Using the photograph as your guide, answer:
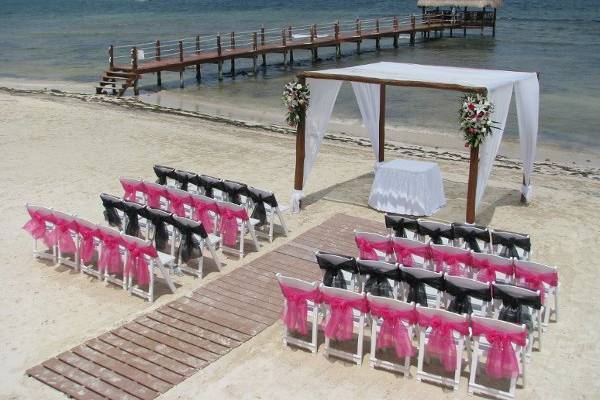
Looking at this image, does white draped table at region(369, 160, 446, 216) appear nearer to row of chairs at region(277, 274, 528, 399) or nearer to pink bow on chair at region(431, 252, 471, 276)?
pink bow on chair at region(431, 252, 471, 276)

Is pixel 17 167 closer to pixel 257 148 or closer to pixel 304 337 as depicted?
pixel 257 148

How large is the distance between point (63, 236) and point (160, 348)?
259 centimetres

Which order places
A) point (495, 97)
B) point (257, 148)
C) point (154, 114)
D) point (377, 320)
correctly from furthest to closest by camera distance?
point (154, 114)
point (257, 148)
point (495, 97)
point (377, 320)

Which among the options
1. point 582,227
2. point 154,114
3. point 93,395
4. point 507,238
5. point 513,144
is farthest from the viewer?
point 154,114

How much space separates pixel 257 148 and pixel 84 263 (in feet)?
25.3

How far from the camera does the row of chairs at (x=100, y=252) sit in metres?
7.66

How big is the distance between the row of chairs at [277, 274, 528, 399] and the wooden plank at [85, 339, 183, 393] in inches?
48.2

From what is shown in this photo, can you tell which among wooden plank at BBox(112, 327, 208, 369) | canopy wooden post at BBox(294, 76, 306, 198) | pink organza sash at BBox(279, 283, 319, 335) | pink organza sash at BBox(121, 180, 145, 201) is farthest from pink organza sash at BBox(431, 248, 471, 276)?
pink organza sash at BBox(121, 180, 145, 201)

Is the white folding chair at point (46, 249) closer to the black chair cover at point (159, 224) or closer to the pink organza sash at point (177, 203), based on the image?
the black chair cover at point (159, 224)

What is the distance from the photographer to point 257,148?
52.0 feet

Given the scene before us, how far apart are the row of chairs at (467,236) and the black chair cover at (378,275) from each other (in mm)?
1763

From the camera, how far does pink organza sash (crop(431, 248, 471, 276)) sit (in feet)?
25.0

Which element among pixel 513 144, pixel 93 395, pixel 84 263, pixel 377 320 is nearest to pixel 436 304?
pixel 377 320

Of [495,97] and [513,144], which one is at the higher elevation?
[495,97]
